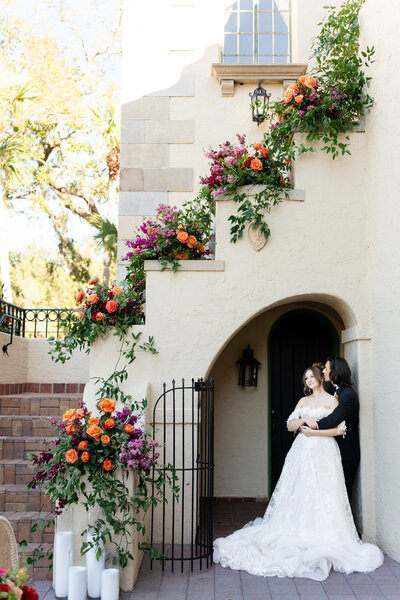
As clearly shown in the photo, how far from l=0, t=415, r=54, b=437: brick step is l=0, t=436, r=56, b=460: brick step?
1.39 ft

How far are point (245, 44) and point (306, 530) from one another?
6293 mm

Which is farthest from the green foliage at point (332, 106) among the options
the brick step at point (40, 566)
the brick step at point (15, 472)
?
the brick step at point (40, 566)

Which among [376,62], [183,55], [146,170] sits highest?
[183,55]

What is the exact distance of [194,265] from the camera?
5.79 m

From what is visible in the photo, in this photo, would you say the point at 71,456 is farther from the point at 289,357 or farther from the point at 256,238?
the point at 289,357

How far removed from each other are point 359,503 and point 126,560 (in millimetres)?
2464

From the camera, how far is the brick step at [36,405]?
6844mm

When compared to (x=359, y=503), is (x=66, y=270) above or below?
above

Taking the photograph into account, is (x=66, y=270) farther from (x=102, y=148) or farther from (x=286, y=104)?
(x=286, y=104)

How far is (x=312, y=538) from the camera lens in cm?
507

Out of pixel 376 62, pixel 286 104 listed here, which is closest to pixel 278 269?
pixel 286 104

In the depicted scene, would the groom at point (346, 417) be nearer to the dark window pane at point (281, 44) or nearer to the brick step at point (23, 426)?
the brick step at point (23, 426)

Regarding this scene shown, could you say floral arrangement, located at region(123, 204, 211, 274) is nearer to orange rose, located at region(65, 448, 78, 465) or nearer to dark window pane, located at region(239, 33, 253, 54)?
orange rose, located at region(65, 448, 78, 465)

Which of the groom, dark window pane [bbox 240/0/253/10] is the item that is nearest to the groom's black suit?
the groom
